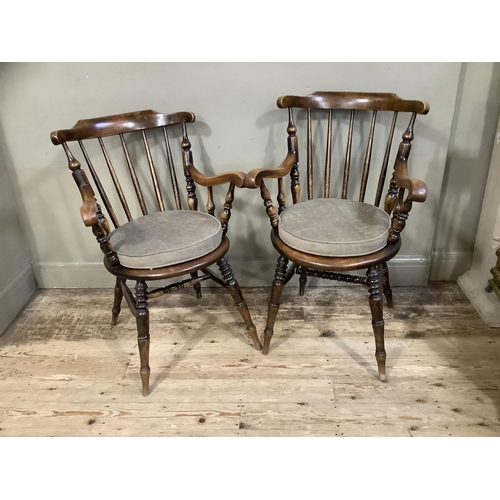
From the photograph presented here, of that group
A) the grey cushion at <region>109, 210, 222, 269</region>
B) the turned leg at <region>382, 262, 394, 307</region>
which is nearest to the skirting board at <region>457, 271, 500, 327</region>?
the turned leg at <region>382, 262, 394, 307</region>

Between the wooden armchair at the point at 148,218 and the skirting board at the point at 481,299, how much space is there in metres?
1.08

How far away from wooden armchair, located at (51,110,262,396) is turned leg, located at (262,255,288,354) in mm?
57

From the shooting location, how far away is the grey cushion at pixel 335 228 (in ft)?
5.25

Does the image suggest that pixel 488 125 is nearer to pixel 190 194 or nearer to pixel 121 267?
pixel 190 194

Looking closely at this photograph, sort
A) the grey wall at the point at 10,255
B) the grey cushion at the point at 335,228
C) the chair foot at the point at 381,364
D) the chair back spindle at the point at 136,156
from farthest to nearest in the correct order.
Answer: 1. the grey wall at the point at 10,255
2. the chair back spindle at the point at 136,156
3. the chair foot at the point at 381,364
4. the grey cushion at the point at 335,228

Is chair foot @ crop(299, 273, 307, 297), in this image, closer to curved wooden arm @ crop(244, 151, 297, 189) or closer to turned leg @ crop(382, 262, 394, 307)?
turned leg @ crop(382, 262, 394, 307)

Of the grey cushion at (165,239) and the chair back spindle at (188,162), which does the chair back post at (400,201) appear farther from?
the chair back spindle at (188,162)

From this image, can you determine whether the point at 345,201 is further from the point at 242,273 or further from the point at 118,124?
the point at 118,124

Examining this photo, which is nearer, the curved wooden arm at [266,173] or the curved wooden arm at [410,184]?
the curved wooden arm at [410,184]

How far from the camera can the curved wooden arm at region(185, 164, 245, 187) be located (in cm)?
170

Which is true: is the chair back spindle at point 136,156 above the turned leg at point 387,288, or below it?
above

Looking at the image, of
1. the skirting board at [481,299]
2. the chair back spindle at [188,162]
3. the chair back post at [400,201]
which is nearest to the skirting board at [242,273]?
the skirting board at [481,299]
